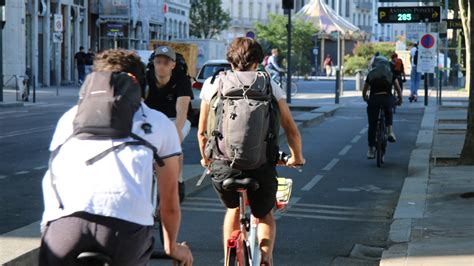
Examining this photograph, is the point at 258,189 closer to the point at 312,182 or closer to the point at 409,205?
the point at 409,205

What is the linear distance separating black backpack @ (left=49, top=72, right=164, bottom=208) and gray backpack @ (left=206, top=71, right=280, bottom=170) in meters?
2.02

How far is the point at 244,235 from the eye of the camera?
642 cm

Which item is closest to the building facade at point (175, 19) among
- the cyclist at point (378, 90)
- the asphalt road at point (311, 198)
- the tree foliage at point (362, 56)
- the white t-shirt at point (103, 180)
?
the tree foliage at point (362, 56)

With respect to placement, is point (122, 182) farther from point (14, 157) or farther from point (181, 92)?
point (14, 157)

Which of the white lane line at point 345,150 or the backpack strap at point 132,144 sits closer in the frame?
the backpack strap at point 132,144

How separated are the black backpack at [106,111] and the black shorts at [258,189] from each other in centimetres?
221

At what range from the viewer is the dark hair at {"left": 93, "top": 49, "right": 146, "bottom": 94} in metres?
4.21

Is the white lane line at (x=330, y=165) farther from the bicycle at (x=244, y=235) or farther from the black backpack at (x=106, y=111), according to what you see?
the black backpack at (x=106, y=111)

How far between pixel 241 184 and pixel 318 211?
5.53 metres

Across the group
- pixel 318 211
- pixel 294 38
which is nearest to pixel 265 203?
pixel 318 211

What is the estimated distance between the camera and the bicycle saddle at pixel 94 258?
3.87 meters

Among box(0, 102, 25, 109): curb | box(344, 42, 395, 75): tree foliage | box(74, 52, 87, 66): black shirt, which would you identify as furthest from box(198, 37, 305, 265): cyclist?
box(344, 42, 395, 75): tree foliage

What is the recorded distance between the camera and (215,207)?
461 inches

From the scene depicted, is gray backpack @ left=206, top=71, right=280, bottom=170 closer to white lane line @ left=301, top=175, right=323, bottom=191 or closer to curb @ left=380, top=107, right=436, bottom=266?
curb @ left=380, top=107, right=436, bottom=266
